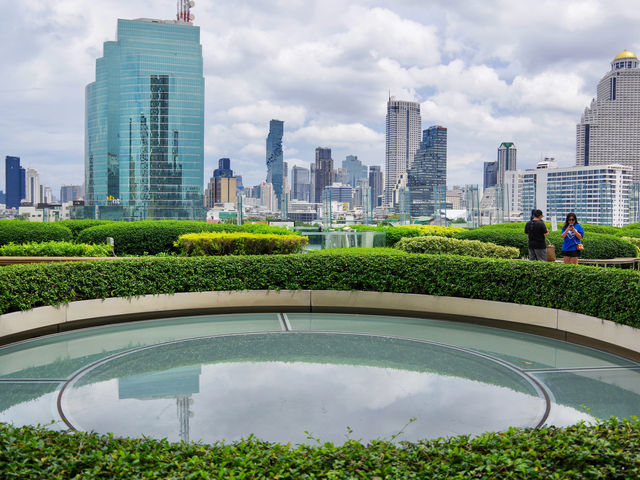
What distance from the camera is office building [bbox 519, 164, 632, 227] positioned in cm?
7388

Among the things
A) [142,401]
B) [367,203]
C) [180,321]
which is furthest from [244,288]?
[367,203]

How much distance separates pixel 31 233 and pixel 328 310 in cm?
1035

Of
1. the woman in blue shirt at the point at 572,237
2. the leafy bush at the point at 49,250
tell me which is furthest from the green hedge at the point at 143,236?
the woman in blue shirt at the point at 572,237

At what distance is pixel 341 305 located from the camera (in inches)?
339

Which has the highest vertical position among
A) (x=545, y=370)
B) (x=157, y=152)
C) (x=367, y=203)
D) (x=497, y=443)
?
(x=157, y=152)

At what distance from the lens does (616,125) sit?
624ft

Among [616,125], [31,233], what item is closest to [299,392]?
[31,233]

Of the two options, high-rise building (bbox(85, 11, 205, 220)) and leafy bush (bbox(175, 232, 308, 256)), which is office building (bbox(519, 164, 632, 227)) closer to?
high-rise building (bbox(85, 11, 205, 220))

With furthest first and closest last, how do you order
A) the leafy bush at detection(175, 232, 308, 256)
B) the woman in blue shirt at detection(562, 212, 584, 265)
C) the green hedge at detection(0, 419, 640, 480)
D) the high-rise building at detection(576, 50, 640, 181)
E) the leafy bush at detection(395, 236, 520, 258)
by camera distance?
the high-rise building at detection(576, 50, 640, 181) → the leafy bush at detection(395, 236, 520, 258) → the leafy bush at detection(175, 232, 308, 256) → the woman in blue shirt at detection(562, 212, 584, 265) → the green hedge at detection(0, 419, 640, 480)

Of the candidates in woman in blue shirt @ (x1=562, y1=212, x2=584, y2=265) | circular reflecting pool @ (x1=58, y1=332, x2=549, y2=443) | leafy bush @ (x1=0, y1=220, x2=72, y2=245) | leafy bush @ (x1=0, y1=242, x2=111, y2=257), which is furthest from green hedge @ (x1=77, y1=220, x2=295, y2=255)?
circular reflecting pool @ (x1=58, y1=332, x2=549, y2=443)

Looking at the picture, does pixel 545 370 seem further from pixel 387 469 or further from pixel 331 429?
pixel 387 469

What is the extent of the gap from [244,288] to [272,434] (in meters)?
4.86

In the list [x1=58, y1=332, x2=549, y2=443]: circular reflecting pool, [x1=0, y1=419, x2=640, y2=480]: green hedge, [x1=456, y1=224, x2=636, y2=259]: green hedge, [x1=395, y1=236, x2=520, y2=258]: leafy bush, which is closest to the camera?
[x1=0, y1=419, x2=640, y2=480]: green hedge

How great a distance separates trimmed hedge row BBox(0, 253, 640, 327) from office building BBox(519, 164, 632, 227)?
2772 inches
